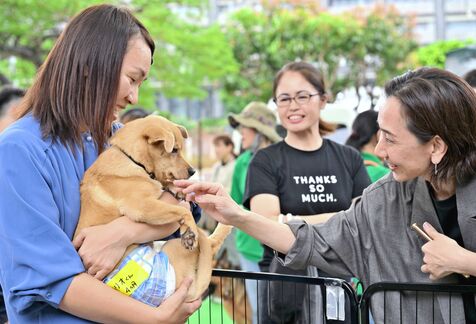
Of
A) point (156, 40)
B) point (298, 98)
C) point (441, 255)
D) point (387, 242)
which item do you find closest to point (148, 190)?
point (387, 242)

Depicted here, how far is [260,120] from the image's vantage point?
A: 23.3 ft

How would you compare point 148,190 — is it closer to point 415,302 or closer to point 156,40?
point 415,302

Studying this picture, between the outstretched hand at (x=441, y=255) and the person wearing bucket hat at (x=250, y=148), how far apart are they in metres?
2.96

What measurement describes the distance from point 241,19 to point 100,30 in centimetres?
4039

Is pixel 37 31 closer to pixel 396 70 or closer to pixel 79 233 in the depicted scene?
pixel 79 233

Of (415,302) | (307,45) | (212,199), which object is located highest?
(307,45)

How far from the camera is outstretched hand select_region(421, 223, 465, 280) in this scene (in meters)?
2.88

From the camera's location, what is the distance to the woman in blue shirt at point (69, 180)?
2.44m

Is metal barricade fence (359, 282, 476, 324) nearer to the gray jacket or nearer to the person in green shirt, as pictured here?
the gray jacket

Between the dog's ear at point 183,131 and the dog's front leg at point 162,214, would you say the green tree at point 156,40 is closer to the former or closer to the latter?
the dog's ear at point 183,131

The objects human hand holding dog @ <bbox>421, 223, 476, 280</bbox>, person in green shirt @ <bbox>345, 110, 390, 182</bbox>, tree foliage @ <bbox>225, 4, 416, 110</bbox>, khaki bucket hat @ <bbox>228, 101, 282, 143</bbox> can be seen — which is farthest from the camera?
tree foliage @ <bbox>225, 4, 416, 110</bbox>

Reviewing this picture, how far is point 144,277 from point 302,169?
2380mm

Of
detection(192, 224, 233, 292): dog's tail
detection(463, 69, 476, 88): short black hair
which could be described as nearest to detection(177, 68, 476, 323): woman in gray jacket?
detection(192, 224, 233, 292): dog's tail

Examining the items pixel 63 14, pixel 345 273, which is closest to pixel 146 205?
pixel 345 273
